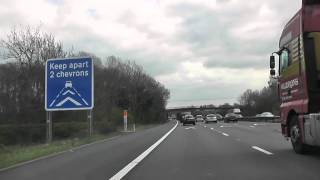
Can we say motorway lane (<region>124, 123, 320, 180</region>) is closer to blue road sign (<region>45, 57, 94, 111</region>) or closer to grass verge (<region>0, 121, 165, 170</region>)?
grass verge (<region>0, 121, 165, 170</region>)

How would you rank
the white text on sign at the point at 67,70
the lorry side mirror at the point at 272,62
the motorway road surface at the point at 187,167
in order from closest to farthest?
1. the motorway road surface at the point at 187,167
2. the lorry side mirror at the point at 272,62
3. the white text on sign at the point at 67,70

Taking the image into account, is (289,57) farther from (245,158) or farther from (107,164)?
(107,164)

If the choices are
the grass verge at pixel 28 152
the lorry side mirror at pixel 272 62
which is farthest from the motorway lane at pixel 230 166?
the grass verge at pixel 28 152

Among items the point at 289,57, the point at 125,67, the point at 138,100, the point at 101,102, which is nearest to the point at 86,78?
the point at 289,57

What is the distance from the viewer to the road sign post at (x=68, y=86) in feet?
102

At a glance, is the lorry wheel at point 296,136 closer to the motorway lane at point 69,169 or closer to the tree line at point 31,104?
the motorway lane at point 69,169

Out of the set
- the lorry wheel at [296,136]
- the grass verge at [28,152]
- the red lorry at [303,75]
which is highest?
the red lorry at [303,75]

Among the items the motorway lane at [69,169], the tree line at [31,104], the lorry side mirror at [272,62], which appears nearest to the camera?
the motorway lane at [69,169]

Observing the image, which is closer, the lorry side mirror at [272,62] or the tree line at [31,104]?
the lorry side mirror at [272,62]

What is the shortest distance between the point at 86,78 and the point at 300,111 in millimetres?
17220

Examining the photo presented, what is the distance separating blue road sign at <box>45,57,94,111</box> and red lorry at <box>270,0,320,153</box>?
15.7 meters

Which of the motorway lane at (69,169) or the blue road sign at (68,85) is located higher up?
the blue road sign at (68,85)

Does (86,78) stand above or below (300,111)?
above

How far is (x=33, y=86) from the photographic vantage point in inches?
2539
